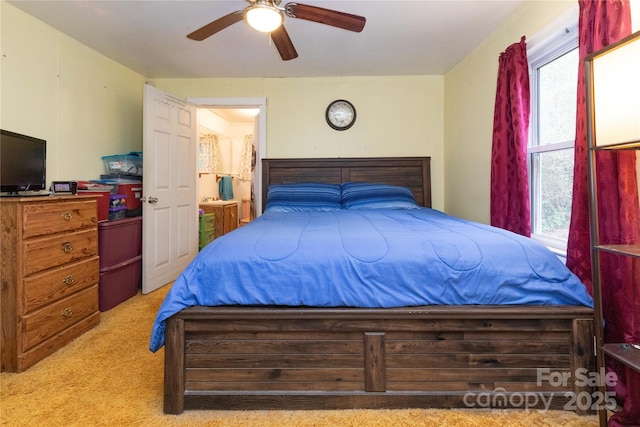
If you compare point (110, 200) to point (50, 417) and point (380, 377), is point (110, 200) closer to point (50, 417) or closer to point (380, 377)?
point (50, 417)

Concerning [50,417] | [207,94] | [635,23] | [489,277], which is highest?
[207,94]

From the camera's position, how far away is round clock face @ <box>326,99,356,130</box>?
3.60 m

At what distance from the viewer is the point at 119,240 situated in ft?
9.06

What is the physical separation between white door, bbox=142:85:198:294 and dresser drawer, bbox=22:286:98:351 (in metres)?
0.73

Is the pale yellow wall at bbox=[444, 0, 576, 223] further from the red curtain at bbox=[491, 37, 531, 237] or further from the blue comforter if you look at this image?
the blue comforter

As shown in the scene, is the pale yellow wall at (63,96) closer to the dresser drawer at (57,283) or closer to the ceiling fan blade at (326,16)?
the dresser drawer at (57,283)

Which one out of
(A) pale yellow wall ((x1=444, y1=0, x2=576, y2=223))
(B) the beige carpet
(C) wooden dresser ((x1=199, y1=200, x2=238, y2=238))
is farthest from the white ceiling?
(B) the beige carpet

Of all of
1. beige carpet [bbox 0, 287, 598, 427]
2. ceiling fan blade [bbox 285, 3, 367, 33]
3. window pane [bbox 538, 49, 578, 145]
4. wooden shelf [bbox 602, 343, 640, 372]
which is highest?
ceiling fan blade [bbox 285, 3, 367, 33]

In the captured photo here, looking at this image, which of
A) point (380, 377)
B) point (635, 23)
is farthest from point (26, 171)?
point (635, 23)

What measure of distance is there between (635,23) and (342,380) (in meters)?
2.10

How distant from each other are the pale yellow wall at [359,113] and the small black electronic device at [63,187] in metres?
1.92

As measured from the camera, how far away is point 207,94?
364 cm

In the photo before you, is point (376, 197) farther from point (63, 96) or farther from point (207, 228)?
point (63, 96)

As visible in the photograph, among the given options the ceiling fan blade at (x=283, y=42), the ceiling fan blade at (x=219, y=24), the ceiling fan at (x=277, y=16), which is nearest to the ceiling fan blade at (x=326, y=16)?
the ceiling fan at (x=277, y=16)
